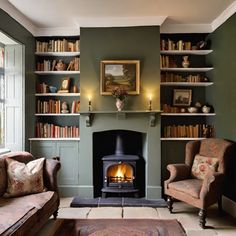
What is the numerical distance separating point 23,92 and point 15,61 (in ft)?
1.71

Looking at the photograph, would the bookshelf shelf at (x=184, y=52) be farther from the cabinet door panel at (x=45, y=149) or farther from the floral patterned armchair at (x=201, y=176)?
the cabinet door panel at (x=45, y=149)

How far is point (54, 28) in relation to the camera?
5.13 m

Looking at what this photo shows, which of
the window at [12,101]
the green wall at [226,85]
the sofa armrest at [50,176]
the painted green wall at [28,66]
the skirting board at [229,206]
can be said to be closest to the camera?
the sofa armrest at [50,176]

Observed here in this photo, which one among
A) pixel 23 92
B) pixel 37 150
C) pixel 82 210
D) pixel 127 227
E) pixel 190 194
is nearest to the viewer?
pixel 127 227

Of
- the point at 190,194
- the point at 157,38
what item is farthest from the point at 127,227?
the point at 157,38

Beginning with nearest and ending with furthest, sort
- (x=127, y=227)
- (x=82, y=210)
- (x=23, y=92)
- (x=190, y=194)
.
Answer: (x=127, y=227), (x=190, y=194), (x=82, y=210), (x=23, y=92)

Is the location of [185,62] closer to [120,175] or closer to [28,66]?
[120,175]

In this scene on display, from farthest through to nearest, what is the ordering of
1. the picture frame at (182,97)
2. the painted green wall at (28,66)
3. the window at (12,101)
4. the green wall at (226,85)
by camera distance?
the picture frame at (182,97), the window at (12,101), the painted green wall at (28,66), the green wall at (226,85)

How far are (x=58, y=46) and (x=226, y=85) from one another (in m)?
2.92

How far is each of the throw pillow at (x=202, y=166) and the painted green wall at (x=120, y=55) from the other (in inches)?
44.2

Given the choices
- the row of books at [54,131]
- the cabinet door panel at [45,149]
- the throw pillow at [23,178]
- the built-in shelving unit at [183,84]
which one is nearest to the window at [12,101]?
the cabinet door panel at [45,149]

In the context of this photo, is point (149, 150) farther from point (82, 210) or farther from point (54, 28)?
point (54, 28)

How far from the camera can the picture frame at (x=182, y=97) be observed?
5.28 metres

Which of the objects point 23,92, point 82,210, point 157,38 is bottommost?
point 82,210
